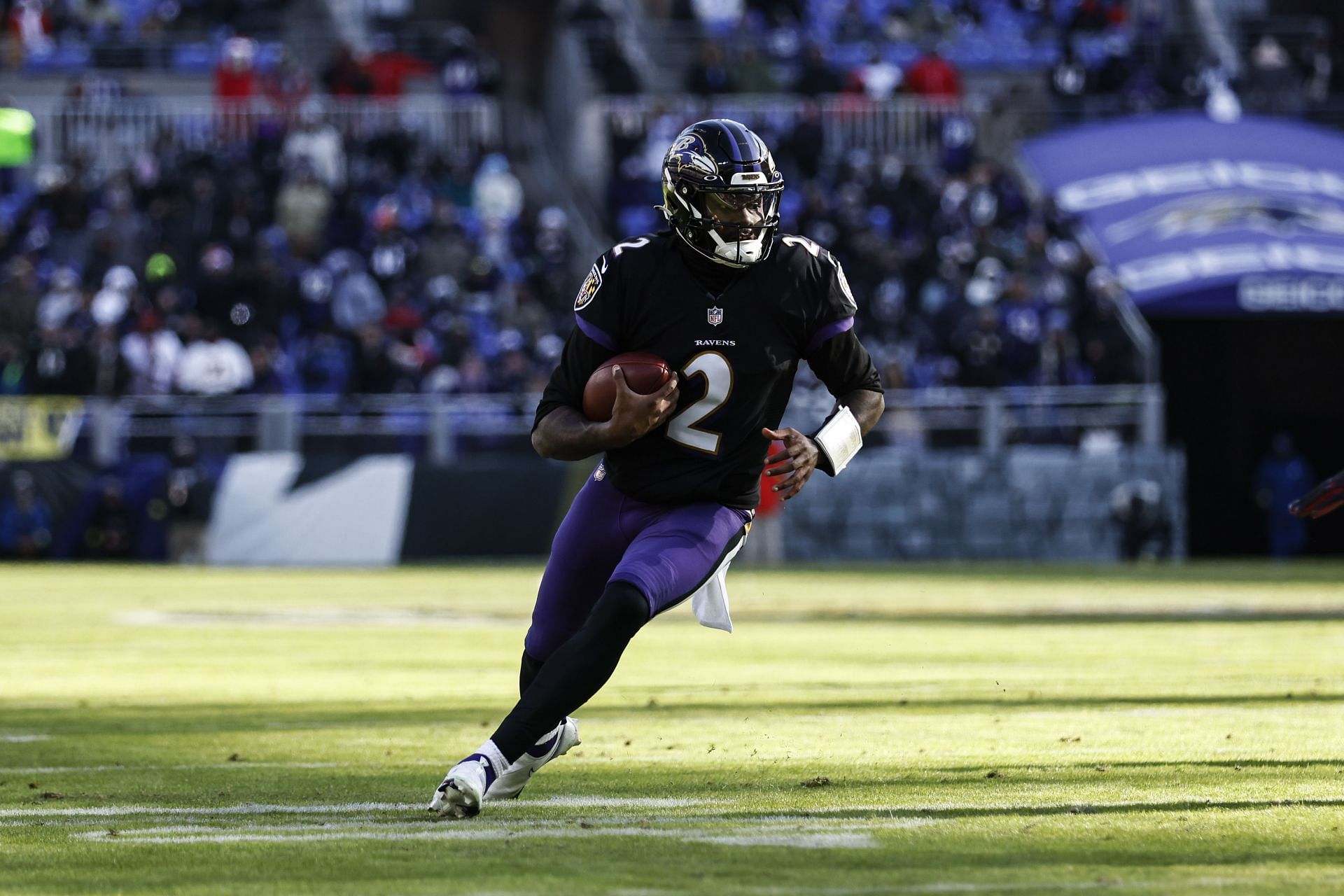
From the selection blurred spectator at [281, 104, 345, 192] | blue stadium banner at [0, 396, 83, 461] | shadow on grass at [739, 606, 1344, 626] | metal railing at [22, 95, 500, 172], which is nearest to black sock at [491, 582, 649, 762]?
shadow on grass at [739, 606, 1344, 626]

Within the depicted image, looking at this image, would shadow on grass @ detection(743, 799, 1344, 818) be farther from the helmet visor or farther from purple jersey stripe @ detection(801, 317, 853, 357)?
the helmet visor

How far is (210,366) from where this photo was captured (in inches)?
932

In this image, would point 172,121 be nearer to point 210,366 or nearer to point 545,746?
point 210,366

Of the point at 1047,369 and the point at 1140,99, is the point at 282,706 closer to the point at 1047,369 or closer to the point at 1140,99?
the point at 1047,369

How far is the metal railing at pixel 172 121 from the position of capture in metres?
28.0

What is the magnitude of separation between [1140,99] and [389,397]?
12.1m

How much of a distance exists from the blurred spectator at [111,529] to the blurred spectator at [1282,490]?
1293 cm

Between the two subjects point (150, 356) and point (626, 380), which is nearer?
point (626, 380)

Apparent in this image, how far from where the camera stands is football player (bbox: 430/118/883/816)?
6.50 metres

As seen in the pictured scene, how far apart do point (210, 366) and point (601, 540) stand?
17.7 meters

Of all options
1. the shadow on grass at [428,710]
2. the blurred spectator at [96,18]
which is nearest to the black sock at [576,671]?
the shadow on grass at [428,710]

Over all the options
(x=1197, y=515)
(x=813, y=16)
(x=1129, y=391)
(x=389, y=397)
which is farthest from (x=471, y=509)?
(x=813, y=16)

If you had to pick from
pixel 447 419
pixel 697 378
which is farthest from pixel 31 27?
pixel 697 378

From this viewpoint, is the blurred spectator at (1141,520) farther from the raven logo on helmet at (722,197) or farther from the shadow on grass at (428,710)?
the raven logo on helmet at (722,197)
